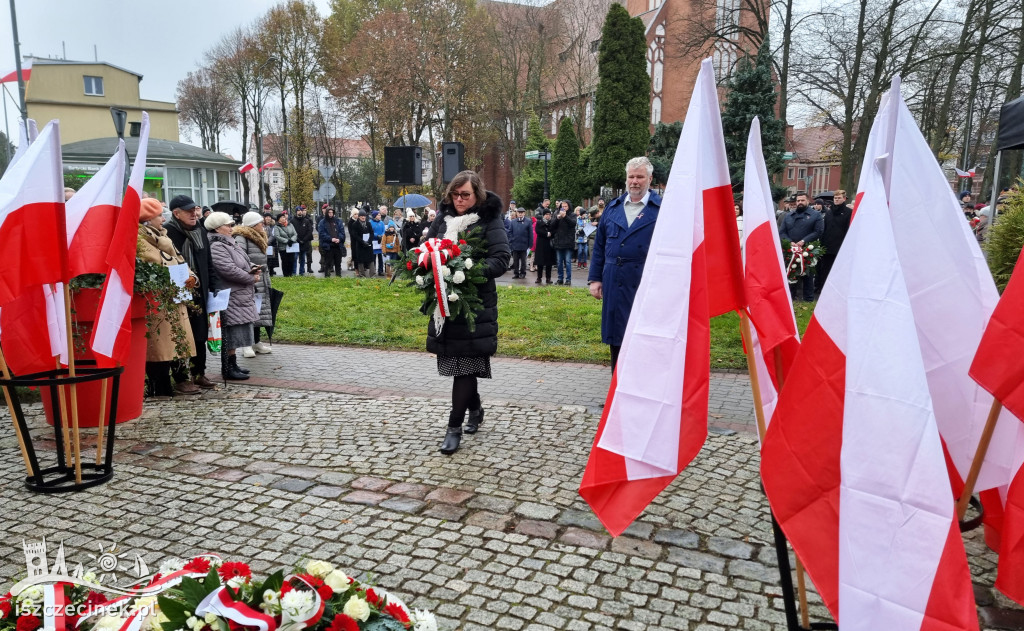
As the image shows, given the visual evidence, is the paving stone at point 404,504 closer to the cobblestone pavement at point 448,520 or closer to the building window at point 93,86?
the cobblestone pavement at point 448,520

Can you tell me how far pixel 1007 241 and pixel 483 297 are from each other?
5.11 m

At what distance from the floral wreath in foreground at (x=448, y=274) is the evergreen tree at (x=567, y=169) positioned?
3419 centimetres

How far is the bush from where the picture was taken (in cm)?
684

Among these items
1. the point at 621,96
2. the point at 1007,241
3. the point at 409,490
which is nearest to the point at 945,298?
the point at 409,490

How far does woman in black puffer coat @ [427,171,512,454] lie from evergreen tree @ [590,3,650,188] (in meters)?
28.3

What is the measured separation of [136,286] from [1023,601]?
6.05 m

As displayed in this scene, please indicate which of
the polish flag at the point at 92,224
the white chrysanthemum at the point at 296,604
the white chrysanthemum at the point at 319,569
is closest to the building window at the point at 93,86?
Answer: the polish flag at the point at 92,224

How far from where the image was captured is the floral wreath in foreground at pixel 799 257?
11367 millimetres

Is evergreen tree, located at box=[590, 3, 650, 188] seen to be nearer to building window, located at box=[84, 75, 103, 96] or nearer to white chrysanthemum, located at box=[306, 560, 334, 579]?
white chrysanthemum, located at box=[306, 560, 334, 579]

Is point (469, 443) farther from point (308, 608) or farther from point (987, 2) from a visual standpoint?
point (987, 2)

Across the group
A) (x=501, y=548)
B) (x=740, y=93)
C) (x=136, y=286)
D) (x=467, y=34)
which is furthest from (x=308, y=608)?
(x=467, y=34)

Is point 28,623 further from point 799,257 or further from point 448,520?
point 799,257

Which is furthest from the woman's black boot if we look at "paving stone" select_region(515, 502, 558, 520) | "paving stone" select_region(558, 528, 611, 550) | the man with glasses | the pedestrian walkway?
the man with glasses

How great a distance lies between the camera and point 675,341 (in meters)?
2.46
